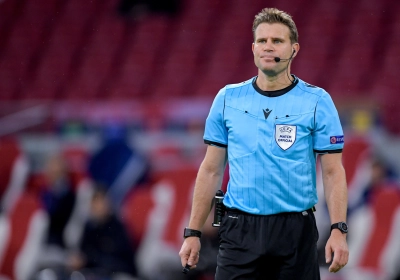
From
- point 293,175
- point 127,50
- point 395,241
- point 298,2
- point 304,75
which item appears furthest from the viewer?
point 127,50

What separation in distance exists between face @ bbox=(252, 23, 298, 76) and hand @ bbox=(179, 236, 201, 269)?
846 mm

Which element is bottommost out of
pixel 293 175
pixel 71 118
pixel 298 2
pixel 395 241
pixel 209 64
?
pixel 395 241

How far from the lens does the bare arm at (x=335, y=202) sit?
3926 millimetres

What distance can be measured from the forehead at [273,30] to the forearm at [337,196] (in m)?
0.66

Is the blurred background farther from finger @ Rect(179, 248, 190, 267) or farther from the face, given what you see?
the face

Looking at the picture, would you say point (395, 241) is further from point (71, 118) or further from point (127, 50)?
point (127, 50)

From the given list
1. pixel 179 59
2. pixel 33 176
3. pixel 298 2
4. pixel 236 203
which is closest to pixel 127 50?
pixel 179 59

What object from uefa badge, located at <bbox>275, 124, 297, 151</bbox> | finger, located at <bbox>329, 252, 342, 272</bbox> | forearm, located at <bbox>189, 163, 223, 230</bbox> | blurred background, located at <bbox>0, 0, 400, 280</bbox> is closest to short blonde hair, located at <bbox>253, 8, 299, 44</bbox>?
uefa badge, located at <bbox>275, 124, 297, 151</bbox>

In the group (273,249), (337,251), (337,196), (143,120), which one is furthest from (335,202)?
(143,120)

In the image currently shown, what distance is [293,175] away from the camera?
405 cm

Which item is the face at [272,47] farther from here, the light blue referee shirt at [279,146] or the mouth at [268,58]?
the light blue referee shirt at [279,146]

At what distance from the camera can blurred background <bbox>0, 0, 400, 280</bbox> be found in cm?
833

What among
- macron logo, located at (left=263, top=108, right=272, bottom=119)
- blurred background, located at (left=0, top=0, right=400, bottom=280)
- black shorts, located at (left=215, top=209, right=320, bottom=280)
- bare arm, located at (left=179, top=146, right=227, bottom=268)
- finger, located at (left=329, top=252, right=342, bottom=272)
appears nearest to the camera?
finger, located at (left=329, top=252, right=342, bottom=272)

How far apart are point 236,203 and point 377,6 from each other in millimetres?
8951
